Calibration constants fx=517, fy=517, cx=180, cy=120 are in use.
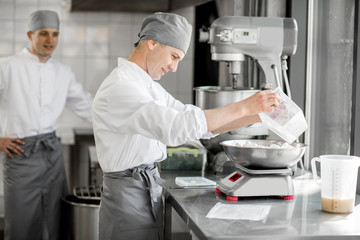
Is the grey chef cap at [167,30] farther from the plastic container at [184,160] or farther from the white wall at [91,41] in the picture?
the white wall at [91,41]

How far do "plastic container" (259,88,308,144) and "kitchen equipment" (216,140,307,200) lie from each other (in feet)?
0.20

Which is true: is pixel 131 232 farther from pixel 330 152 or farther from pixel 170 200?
pixel 330 152

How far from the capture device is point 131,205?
188 cm

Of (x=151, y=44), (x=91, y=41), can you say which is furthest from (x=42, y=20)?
(x=151, y=44)

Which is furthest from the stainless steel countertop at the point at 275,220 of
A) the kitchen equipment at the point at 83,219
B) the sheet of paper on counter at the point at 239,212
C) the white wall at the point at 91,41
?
the white wall at the point at 91,41

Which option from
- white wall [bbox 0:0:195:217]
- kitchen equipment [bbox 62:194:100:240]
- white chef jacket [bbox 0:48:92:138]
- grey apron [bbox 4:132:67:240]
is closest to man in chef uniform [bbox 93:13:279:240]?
kitchen equipment [bbox 62:194:100:240]

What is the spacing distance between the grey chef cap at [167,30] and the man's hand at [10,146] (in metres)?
1.56

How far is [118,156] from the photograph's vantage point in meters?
1.86

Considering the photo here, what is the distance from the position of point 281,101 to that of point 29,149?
187cm

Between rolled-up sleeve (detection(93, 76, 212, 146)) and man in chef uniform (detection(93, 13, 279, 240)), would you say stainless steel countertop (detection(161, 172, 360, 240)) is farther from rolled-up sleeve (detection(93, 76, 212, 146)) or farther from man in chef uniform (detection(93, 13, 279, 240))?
rolled-up sleeve (detection(93, 76, 212, 146))

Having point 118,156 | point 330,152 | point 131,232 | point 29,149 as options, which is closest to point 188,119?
point 118,156

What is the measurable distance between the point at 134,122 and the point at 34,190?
1.75 m

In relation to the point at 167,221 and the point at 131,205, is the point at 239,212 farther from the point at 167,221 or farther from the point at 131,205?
the point at 167,221

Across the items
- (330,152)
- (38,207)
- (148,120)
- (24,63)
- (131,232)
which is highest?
(24,63)
